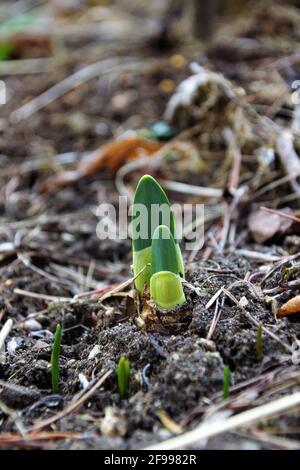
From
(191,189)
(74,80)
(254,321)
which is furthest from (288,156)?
(74,80)

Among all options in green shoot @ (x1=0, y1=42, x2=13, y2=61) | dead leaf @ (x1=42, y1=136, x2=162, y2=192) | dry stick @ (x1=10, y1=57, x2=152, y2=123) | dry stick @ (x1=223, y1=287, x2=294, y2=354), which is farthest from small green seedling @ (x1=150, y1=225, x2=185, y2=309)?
green shoot @ (x1=0, y1=42, x2=13, y2=61)

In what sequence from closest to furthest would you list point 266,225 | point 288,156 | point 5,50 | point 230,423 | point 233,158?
point 230,423 < point 266,225 < point 288,156 < point 233,158 < point 5,50

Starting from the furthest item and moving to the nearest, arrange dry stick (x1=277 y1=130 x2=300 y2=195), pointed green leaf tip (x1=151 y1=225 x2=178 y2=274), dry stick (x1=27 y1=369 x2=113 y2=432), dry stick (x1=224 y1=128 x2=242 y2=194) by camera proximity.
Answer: dry stick (x1=224 y1=128 x2=242 y2=194)
dry stick (x1=277 y1=130 x2=300 y2=195)
pointed green leaf tip (x1=151 y1=225 x2=178 y2=274)
dry stick (x1=27 y1=369 x2=113 y2=432)

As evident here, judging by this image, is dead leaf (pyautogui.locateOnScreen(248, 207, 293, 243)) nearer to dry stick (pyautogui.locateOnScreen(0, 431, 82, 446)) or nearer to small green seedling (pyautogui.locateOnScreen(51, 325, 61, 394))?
small green seedling (pyautogui.locateOnScreen(51, 325, 61, 394))

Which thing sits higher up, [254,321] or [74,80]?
[74,80]

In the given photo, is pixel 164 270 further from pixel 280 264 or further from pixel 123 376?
pixel 280 264

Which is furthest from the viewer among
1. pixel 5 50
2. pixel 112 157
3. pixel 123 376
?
pixel 5 50

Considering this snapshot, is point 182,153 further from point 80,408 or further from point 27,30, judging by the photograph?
point 27,30
